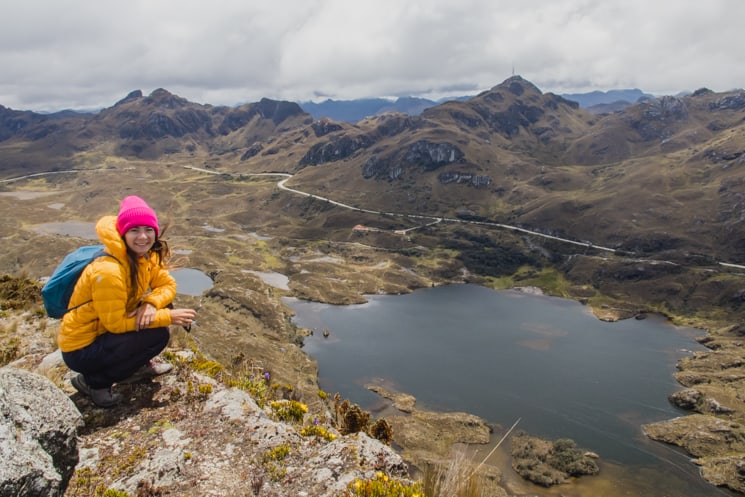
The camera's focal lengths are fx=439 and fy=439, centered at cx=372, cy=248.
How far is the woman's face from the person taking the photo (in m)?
7.77

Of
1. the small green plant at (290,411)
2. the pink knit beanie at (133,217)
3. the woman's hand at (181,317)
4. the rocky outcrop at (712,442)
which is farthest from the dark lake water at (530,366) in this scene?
the pink knit beanie at (133,217)

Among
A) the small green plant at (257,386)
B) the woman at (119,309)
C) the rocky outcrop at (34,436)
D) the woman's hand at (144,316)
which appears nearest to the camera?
the rocky outcrop at (34,436)

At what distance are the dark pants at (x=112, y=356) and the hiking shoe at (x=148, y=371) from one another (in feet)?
2.17

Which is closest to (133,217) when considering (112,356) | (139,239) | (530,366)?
(139,239)

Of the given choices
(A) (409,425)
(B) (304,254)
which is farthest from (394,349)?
(B) (304,254)

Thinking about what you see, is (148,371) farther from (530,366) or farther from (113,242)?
(530,366)

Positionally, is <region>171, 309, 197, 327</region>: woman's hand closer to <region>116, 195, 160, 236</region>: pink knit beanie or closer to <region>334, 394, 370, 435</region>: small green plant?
<region>116, 195, 160, 236</region>: pink knit beanie

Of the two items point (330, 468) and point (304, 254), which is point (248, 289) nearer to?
point (304, 254)

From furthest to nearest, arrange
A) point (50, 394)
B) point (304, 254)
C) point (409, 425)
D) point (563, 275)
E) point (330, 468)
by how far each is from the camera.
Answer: point (304, 254) < point (563, 275) < point (409, 425) < point (330, 468) < point (50, 394)

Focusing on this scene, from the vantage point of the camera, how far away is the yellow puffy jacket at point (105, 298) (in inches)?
294

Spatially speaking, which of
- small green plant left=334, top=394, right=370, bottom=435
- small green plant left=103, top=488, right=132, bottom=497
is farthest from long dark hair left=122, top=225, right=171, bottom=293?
small green plant left=334, top=394, right=370, bottom=435

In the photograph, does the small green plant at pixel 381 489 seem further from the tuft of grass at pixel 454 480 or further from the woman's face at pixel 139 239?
the woman's face at pixel 139 239

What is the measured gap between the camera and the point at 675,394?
295 ft

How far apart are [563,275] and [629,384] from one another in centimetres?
8430
